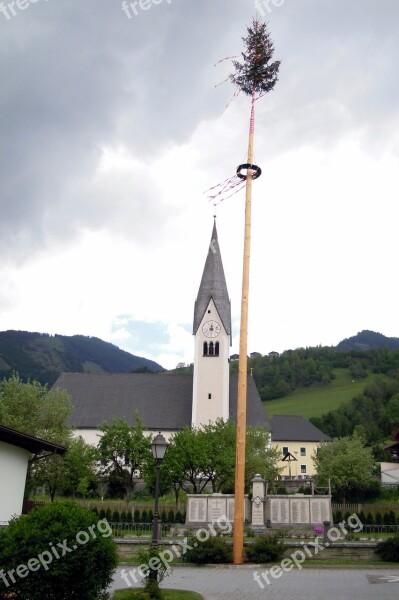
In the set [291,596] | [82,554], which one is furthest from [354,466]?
[82,554]

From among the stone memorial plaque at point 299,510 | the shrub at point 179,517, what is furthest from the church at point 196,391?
the stone memorial plaque at point 299,510

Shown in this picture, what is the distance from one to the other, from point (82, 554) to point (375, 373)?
517 feet

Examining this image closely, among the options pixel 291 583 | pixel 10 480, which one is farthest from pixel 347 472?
pixel 10 480

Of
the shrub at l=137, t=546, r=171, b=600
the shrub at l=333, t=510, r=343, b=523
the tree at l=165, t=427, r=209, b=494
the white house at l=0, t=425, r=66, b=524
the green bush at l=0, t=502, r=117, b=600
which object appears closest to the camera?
the green bush at l=0, t=502, r=117, b=600

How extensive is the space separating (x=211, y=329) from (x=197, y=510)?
1440 inches

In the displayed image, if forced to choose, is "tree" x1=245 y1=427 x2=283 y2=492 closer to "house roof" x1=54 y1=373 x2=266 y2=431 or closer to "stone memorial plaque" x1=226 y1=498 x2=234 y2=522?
"house roof" x1=54 y1=373 x2=266 y2=431

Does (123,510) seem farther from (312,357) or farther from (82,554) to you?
(312,357)

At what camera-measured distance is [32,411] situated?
3966 cm

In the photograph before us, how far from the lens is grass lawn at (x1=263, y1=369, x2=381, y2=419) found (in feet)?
413

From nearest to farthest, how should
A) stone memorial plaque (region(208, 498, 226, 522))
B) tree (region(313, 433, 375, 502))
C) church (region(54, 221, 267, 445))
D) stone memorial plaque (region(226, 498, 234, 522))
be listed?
stone memorial plaque (region(208, 498, 226, 522))
stone memorial plaque (region(226, 498, 234, 522))
tree (region(313, 433, 375, 502))
church (region(54, 221, 267, 445))

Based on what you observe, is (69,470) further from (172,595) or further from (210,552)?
(172,595)

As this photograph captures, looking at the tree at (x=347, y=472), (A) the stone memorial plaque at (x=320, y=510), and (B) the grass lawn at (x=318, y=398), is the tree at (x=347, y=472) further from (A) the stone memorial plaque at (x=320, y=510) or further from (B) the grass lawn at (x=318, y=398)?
(B) the grass lawn at (x=318, y=398)

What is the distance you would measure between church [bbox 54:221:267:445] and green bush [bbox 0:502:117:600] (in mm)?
50138

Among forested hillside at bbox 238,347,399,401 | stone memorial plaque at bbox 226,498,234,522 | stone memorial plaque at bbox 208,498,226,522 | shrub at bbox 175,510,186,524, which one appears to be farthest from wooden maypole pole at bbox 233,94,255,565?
forested hillside at bbox 238,347,399,401
